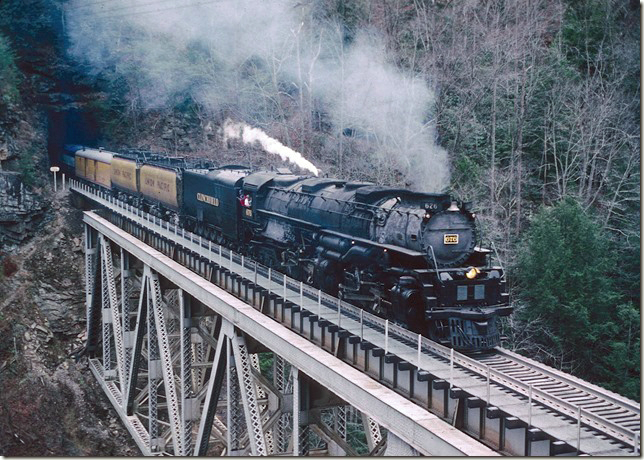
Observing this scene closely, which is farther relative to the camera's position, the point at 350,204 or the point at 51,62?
the point at 51,62

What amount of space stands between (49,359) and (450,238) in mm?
27670

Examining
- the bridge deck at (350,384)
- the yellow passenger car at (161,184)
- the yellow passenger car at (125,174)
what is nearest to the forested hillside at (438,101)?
the yellow passenger car at (125,174)

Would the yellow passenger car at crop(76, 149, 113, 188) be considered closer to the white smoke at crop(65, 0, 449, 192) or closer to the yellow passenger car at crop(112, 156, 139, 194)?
the yellow passenger car at crop(112, 156, 139, 194)

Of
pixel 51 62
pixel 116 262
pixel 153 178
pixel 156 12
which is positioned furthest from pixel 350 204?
pixel 156 12

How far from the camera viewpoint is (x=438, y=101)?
40.0 m

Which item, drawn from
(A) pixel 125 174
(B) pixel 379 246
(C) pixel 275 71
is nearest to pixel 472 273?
(B) pixel 379 246

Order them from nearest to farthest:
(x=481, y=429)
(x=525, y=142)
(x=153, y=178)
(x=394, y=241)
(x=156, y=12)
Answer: (x=481, y=429), (x=394, y=241), (x=153, y=178), (x=525, y=142), (x=156, y=12)

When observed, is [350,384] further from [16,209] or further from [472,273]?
[16,209]

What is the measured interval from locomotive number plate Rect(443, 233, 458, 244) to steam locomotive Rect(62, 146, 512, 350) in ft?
0.06

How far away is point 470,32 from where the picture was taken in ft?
141

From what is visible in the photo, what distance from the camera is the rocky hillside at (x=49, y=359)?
104ft

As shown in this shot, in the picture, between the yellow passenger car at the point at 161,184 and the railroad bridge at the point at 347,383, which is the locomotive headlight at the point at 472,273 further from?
the yellow passenger car at the point at 161,184

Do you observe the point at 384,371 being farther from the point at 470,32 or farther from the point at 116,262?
the point at 470,32

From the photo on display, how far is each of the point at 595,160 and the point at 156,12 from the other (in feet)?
116
